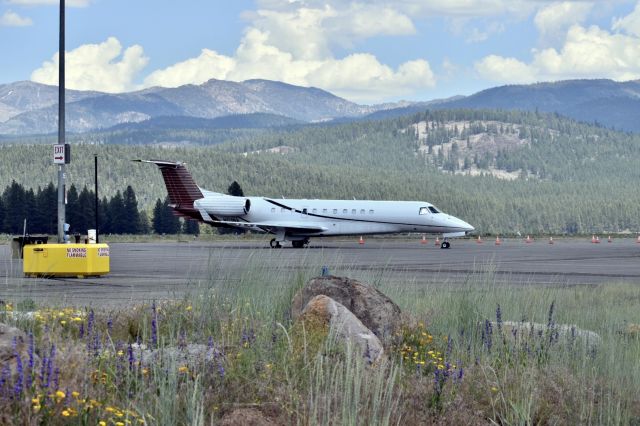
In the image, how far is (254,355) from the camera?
28.0 feet

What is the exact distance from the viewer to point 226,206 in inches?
2085

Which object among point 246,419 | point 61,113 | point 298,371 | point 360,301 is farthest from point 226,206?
point 246,419

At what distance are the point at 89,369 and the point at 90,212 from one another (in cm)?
10109

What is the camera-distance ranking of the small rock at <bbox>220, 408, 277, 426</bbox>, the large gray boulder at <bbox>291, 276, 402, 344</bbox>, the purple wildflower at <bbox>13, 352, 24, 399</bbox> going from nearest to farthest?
the purple wildflower at <bbox>13, 352, 24, 399</bbox>
the small rock at <bbox>220, 408, 277, 426</bbox>
the large gray boulder at <bbox>291, 276, 402, 344</bbox>

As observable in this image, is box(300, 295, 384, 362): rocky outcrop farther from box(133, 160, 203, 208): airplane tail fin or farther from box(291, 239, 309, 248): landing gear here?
box(133, 160, 203, 208): airplane tail fin

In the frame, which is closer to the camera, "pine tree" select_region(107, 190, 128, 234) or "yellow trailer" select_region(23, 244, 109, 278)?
"yellow trailer" select_region(23, 244, 109, 278)

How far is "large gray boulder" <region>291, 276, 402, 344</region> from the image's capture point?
35.5ft

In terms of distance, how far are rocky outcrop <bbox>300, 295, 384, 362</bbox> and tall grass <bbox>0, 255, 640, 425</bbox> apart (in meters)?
0.18

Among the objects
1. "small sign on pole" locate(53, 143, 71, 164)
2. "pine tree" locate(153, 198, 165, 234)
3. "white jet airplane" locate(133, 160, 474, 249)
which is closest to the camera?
"small sign on pole" locate(53, 143, 71, 164)

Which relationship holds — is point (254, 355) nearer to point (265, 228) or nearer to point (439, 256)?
point (439, 256)

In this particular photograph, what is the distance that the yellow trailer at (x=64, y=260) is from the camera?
2425 centimetres

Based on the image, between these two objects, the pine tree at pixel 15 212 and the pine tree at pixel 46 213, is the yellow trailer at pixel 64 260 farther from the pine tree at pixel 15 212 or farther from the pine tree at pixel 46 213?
the pine tree at pixel 15 212

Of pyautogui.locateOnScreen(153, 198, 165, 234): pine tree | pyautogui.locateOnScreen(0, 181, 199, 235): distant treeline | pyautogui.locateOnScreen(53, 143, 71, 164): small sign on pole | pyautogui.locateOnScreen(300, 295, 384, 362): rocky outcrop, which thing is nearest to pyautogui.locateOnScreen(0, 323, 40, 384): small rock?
pyautogui.locateOnScreen(300, 295, 384, 362): rocky outcrop

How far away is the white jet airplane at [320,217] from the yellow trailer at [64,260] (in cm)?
2515
